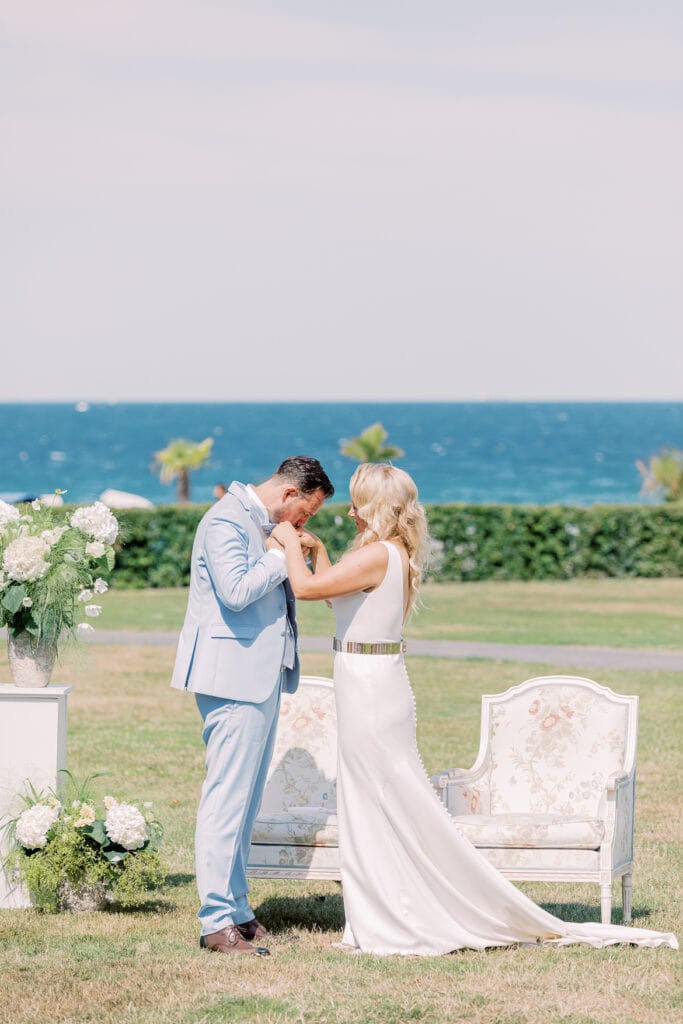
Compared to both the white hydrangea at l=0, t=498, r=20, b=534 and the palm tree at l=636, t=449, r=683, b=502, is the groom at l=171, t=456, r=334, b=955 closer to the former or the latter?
the white hydrangea at l=0, t=498, r=20, b=534

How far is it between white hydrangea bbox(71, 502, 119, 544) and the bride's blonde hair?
153cm

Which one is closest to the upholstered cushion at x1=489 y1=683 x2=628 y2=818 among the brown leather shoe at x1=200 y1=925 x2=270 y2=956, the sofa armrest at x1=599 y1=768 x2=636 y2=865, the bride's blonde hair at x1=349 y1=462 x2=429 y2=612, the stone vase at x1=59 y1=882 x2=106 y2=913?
the sofa armrest at x1=599 y1=768 x2=636 y2=865

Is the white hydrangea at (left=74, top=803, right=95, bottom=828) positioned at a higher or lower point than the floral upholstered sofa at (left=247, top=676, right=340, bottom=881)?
lower

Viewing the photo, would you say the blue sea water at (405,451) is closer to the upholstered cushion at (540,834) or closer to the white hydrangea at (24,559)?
the white hydrangea at (24,559)

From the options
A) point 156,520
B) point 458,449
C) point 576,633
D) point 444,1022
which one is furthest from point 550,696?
point 458,449

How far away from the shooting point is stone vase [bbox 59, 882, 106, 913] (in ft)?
23.5

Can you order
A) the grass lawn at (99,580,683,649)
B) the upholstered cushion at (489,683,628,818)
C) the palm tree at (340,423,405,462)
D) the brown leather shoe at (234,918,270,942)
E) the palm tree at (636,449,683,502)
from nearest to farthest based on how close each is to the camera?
the brown leather shoe at (234,918,270,942) < the upholstered cushion at (489,683,628,818) < the grass lawn at (99,580,683,649) < the palm tree at (636,449,683,502) < the palm tree at (340,423,405,462)

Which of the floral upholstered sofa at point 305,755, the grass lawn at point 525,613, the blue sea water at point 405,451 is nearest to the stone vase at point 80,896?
the floral upholstered sofa at point 305,755

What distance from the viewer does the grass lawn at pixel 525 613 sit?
19.3 meters

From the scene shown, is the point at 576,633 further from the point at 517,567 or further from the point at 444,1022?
the point at 444,1022

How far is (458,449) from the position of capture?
123 m

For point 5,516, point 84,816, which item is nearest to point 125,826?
point 84,816

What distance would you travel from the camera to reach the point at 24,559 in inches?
279

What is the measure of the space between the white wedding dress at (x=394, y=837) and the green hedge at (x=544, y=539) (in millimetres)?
19674
